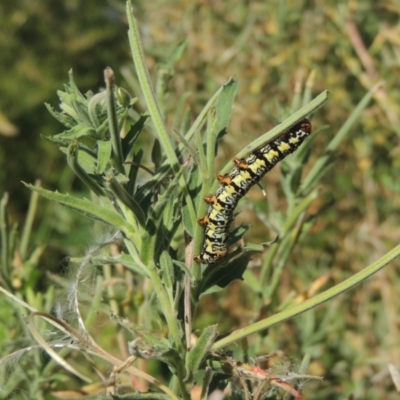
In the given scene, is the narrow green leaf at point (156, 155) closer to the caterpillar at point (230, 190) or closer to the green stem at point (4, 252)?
the caterpillar at point (230, 190)

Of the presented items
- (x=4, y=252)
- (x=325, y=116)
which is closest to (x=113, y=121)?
(x=4, y=252)

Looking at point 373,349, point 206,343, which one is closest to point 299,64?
point 373,349

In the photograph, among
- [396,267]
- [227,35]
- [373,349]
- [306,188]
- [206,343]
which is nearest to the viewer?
[206,343]

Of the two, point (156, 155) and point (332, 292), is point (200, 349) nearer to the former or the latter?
point (332, 292)

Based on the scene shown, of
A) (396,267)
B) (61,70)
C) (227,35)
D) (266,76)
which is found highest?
(61,70)

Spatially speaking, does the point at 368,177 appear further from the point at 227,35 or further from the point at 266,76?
the point at 227,35

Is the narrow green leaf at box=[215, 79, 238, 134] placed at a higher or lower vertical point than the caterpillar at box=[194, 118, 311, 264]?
higher

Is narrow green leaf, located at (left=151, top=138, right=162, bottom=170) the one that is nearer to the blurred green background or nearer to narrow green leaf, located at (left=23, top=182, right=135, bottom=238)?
narrow green leaf, located at (left=23, top=182, right=135, bottom=238)

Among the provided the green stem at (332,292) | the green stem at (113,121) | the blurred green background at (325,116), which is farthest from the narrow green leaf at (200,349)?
the blurred green background at (325,116)

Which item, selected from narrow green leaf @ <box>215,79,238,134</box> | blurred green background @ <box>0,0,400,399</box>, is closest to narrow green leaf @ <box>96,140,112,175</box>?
narrow green leaf @ <box>215,79,238,134</box>
